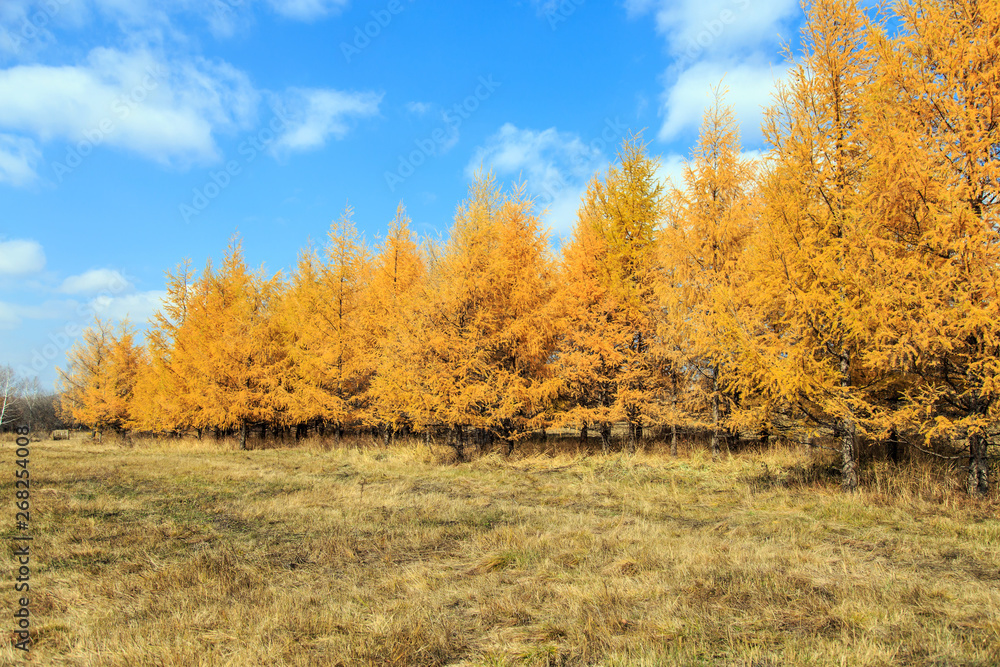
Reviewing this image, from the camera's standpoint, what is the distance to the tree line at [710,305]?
24.7 feet

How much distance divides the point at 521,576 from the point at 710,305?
10.1 metres

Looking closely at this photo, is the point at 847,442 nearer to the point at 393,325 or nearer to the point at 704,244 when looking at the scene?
the point at 704,244

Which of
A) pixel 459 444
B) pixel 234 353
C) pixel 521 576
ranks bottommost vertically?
pixel 521 576

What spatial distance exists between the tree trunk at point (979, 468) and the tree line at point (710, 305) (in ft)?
0.16

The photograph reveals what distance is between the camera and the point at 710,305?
13.2 m

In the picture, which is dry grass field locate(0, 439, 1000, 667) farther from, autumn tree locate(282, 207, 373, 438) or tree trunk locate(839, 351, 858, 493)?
autumn tree locate(282, 207, 373, 438)

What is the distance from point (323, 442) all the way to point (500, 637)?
20460 millimetres

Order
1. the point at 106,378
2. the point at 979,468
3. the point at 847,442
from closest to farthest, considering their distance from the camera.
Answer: the point at 979,468, the point at 847,442, the point at 106,378

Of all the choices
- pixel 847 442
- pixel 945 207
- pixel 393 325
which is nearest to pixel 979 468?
pixel 847 442

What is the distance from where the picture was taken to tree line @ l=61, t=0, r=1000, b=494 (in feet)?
24.7

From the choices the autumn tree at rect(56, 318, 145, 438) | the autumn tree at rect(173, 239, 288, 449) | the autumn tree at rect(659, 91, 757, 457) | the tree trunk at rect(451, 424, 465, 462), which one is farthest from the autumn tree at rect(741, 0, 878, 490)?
the autumn tree at rect(56, 318, 145, 438)

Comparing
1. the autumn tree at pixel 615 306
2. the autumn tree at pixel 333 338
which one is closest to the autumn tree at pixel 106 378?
the autumn tree at pixel 333 338

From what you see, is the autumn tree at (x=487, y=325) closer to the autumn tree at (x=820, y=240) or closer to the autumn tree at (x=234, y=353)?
the autumn tree at (x=820, y=240)

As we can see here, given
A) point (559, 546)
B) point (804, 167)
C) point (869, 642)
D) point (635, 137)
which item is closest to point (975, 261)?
point (804, 167)
